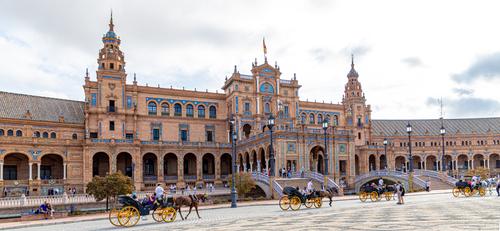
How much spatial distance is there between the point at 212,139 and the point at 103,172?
688 inches

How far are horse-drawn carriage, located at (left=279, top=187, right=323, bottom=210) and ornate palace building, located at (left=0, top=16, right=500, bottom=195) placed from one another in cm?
2340

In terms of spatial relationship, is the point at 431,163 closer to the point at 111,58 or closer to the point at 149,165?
the point at 149,165

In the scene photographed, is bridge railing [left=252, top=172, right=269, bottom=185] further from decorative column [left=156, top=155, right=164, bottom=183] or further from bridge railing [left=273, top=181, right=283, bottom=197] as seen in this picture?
decorative column [left=156, top=155, right=164, bottom=183]

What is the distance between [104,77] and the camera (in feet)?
190

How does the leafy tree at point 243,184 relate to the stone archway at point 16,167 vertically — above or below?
below

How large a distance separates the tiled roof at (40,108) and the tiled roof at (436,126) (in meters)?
59.0

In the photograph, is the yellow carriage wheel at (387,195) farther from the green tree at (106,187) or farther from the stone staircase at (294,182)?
the green tree at (106,187)

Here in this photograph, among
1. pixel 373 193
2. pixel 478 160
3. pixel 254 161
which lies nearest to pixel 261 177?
pixel 373 193

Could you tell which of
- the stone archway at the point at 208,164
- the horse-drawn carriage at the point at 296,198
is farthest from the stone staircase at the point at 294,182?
the stone archway at the point at 208,164

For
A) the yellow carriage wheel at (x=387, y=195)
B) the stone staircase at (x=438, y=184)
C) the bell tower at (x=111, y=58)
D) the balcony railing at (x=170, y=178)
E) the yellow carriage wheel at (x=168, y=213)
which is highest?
the bell tower at (x=111, y=58)

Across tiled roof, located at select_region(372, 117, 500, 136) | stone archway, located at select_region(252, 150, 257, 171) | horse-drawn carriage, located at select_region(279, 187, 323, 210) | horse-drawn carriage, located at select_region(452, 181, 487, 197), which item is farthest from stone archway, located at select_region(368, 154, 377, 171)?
horse-drawn carriage, located at select_region(279, 187, 323, 210)

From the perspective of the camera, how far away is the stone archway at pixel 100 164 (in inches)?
2221

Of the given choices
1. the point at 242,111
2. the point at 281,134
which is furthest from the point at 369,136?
the point at 281,134

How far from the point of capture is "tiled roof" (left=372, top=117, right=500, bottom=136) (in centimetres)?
9012
